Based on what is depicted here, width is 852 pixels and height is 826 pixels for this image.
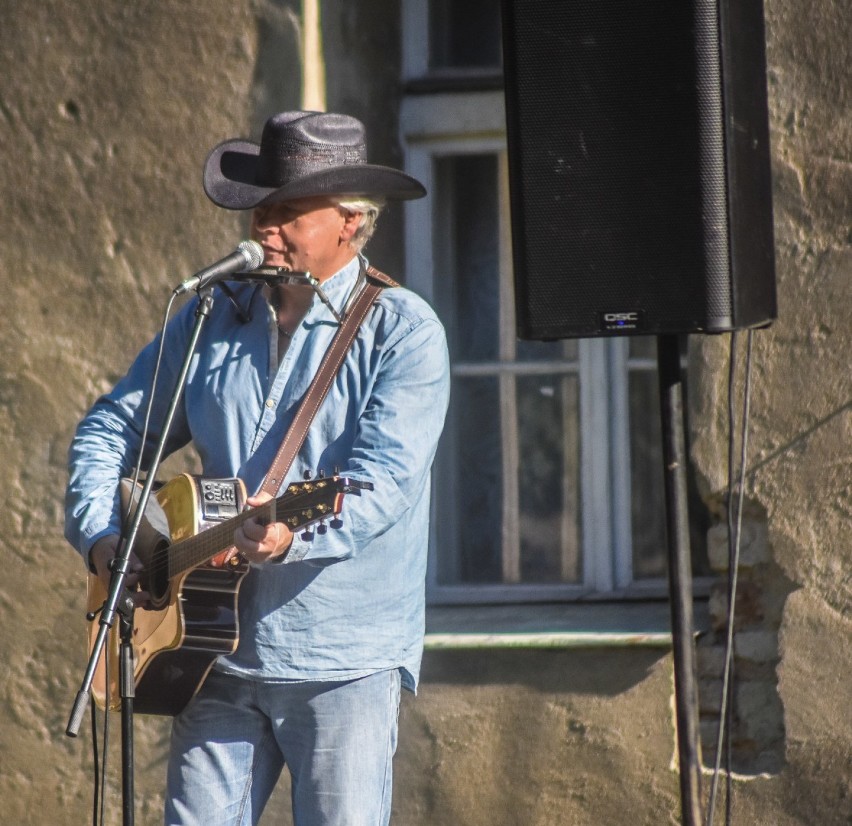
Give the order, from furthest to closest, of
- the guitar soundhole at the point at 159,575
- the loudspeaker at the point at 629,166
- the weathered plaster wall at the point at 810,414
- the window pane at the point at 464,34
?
1. the window pane at the point at 464,34
2. the weathered plaster wall at the point at 810,414
3. the loudspeaker at the point at 629,166
4. the guitar soundhole at the point at 159,575

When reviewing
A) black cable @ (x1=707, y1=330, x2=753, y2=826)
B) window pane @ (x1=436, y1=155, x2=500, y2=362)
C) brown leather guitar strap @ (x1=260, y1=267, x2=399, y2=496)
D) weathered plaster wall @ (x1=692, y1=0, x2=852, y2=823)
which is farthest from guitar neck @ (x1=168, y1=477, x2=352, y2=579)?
window pane @ (x1=436, y1=155, x2=500, y2=362)

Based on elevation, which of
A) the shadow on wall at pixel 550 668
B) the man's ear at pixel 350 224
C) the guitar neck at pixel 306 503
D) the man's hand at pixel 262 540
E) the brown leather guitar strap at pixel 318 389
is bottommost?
the shadow on wall at pixel 550 668

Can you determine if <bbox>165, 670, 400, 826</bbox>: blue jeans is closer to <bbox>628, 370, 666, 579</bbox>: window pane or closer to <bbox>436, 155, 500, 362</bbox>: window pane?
<bbox>628, 370, 666, 579</bbox>: window pane

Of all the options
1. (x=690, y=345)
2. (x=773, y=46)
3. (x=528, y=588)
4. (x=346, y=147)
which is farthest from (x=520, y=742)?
(x=773, y=46)

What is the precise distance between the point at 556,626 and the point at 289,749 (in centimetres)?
133

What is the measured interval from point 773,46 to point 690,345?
2.71 ft

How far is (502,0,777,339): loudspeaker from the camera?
2.86 meters

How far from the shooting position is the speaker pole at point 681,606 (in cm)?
298

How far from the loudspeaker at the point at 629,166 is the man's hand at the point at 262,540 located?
0.83 metres

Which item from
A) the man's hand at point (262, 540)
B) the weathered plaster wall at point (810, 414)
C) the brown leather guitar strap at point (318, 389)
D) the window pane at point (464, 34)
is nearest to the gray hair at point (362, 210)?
the brown leather guitar strap at point (318, 389)

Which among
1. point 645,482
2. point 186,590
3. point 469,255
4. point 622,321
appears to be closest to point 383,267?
point 469,255

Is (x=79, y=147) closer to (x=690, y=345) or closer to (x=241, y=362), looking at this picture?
(x=241, y=362)

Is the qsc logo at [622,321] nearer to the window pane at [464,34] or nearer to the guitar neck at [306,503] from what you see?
the guitar neck at [306,503]

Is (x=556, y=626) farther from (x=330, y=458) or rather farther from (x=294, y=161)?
(x=294, y=161)
